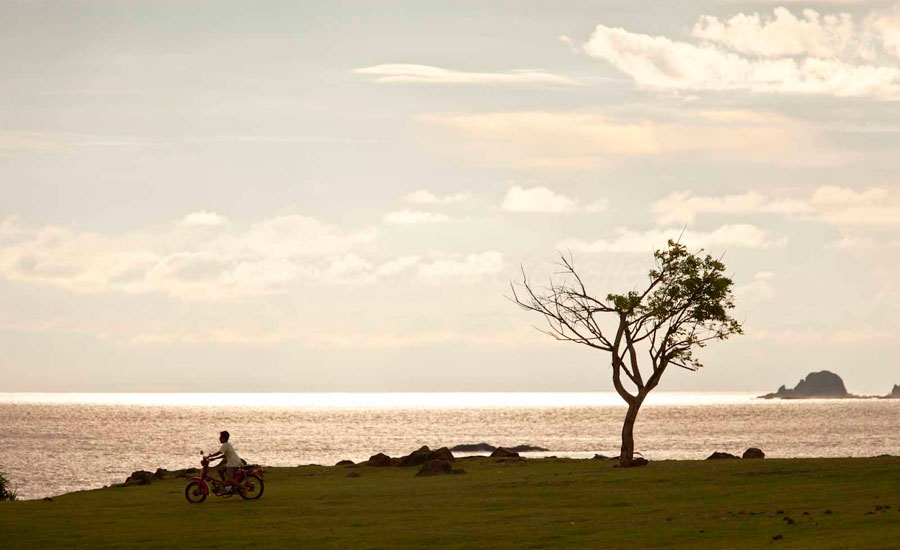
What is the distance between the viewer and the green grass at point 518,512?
27234 millimetres

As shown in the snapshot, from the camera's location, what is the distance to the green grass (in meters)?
27.2

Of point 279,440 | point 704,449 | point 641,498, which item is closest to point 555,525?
point 641,498

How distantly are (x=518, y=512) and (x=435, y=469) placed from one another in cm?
1555

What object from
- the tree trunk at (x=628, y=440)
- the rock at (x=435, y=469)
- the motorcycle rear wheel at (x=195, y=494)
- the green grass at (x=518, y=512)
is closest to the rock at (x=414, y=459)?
the rock at (x=435, y=469)

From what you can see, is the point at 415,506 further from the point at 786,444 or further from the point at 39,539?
the point at 786,444

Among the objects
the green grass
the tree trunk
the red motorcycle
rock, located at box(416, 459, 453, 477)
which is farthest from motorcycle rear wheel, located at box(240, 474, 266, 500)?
the tree trunk

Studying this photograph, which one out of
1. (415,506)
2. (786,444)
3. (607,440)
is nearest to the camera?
(415,506)

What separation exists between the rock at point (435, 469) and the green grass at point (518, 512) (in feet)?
4.52

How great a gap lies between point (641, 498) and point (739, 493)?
329 cm

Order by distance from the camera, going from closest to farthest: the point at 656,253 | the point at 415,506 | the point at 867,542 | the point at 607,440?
the point at 867,542 → the point at 415,506 → the point at 656,253 → the point at 607,440

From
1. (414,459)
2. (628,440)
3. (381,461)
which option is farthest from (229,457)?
(628,440)

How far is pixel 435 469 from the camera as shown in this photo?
159 ft

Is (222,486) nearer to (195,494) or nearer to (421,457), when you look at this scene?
(195,494)

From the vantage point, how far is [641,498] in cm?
3572
